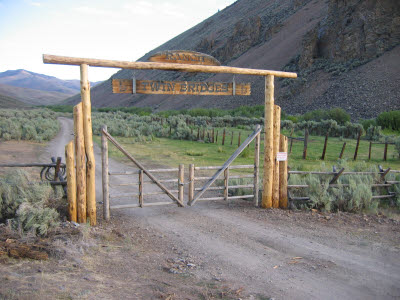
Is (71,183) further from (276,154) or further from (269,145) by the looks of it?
(276,154)

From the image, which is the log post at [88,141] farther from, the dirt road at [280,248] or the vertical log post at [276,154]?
the vertical log post at [276,154]

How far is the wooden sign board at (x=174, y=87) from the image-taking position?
6.90 metres

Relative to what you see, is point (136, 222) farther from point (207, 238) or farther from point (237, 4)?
point (237, 4)

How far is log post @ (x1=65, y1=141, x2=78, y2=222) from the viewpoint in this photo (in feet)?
20.7

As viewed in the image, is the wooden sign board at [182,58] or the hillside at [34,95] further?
the hillside at [34,95]

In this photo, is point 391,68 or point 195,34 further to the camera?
point 195,34

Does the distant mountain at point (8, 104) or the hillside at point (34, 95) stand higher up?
the hillside at point (34, 95)

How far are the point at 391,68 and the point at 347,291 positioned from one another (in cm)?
3923

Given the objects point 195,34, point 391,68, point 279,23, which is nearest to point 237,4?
point 195,34

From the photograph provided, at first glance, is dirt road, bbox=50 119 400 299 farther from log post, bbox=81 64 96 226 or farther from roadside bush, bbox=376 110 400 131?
roadside bush, bbox=376 110 400 131

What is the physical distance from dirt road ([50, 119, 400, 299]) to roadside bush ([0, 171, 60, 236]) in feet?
4.24

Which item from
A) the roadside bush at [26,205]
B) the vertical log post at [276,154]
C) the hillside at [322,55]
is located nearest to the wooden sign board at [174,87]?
the vertical log post at [276,154]

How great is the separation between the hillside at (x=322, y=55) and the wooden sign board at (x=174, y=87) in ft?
97.9

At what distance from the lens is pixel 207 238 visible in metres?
6.17
